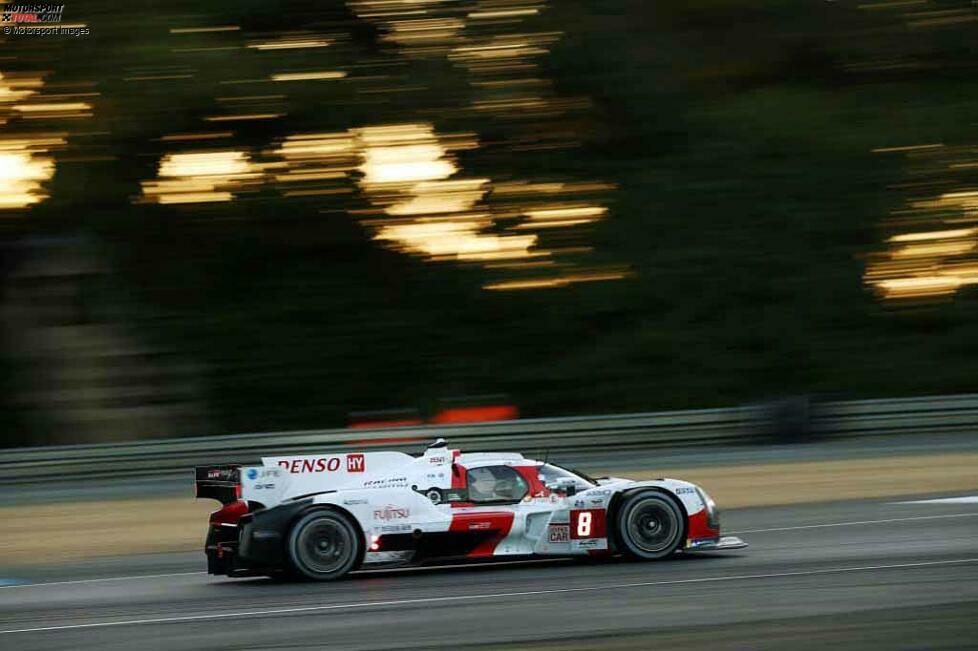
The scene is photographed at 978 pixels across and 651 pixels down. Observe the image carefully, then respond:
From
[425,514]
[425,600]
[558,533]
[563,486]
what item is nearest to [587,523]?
[558,533]

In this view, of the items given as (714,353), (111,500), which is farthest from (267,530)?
(714,353)

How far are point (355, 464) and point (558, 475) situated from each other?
5.22 ft

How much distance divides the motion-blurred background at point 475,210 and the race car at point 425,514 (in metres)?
10.1

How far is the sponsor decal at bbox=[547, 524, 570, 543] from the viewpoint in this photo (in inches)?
404

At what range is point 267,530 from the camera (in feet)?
32.9

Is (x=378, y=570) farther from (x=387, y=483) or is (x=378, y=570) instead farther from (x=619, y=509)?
(x=619, y=509)

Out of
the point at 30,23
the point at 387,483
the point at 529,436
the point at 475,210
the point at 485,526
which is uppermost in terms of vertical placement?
the point at 30,23

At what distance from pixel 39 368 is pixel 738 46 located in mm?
13647

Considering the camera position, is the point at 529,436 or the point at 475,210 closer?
the point at 529,436

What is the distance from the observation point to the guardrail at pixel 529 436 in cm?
1752

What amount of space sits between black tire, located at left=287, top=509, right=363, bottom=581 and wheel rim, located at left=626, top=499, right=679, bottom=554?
6.91 feet

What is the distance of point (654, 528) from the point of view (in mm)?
10367

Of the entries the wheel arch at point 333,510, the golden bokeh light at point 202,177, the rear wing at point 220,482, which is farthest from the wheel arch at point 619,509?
the golden bokeh light at point 202,177

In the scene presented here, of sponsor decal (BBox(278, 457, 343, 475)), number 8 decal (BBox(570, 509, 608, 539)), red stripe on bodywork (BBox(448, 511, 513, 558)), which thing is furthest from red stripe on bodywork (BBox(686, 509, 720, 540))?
sponsor decal (BBox(278, 457, 343, 475))
